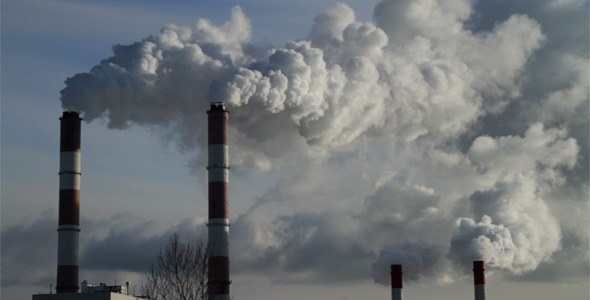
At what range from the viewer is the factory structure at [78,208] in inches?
2077

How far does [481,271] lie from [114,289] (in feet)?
72.2

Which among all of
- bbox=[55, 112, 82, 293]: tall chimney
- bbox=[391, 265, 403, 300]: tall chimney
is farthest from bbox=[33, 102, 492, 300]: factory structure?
bbox=[391, 265, 403, 300]: tall chimney

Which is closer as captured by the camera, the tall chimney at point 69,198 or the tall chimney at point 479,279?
the tall chimney at point 69,198

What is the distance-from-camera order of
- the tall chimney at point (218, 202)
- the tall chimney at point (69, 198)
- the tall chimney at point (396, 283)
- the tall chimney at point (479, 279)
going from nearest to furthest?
the tall chimney at point (218, 202)
the tall chimney at point (69, 198)
the tall chimney at point (479, 279)
the tall chimney at point (396, 283)

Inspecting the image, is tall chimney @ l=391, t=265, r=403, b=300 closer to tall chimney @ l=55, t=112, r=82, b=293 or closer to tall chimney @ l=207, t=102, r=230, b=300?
tall chimney @ l=207, t=102, r=230, b=300

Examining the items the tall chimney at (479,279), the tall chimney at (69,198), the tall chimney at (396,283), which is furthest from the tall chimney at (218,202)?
the tall chimney at (479,279)

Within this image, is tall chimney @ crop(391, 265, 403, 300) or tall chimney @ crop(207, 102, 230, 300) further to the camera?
tall chimney @ crop(391, 265, 403, 300)

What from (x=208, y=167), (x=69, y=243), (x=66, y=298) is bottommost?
(x=66, y=298)

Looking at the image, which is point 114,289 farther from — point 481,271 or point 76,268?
point 481,271

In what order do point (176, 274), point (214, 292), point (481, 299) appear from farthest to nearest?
point (481, 299), point (214, 292), point (176, 274)

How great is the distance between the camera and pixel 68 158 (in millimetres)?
54594

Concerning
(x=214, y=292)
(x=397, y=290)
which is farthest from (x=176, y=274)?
(x=397, y=290)

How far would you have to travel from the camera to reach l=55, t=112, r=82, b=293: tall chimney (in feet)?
177

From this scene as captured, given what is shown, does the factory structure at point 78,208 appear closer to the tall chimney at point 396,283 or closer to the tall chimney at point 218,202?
the tall chimney at point 218,202
